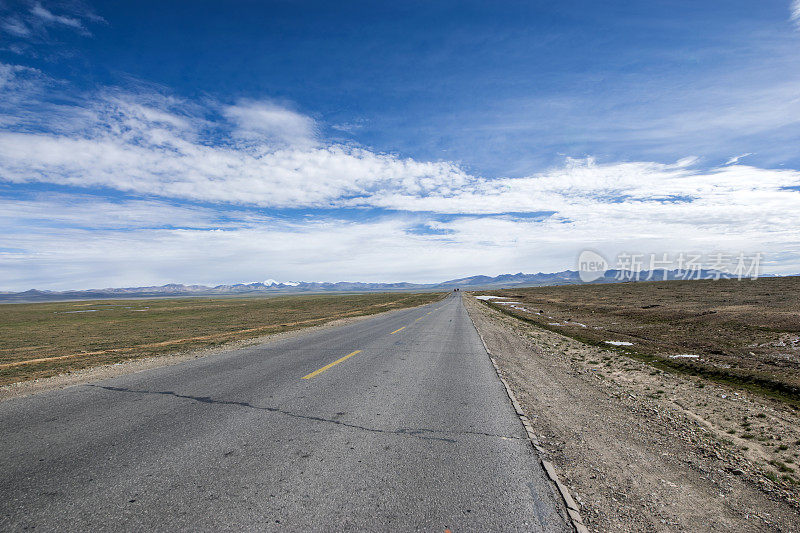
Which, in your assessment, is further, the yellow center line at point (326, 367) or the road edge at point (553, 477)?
the yellow center line at point (326, 367)

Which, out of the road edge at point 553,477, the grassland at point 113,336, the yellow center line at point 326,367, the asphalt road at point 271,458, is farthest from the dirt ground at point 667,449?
the grassland at point 113,336

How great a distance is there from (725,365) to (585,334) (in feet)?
29.8

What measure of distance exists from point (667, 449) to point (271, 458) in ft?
19.6

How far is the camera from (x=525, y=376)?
10500mm

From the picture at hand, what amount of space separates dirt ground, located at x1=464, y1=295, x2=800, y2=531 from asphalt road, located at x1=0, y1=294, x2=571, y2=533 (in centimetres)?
67

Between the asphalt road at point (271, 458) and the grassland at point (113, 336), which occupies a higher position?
the asphalt road at point (271, 458)

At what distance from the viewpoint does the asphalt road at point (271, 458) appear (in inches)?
138

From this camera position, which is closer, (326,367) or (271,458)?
(271,458)

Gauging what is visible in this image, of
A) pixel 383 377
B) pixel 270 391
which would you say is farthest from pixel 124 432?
pixel 383 377

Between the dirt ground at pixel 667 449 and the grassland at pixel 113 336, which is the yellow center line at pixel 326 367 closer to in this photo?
the dirt ground at pixel 667 449

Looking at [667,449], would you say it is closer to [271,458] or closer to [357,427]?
[357,427]

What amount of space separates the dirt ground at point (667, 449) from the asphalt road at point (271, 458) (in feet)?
2.21

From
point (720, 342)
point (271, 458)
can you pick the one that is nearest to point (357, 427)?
point (271, 458)

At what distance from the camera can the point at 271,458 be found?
15.3 ft
